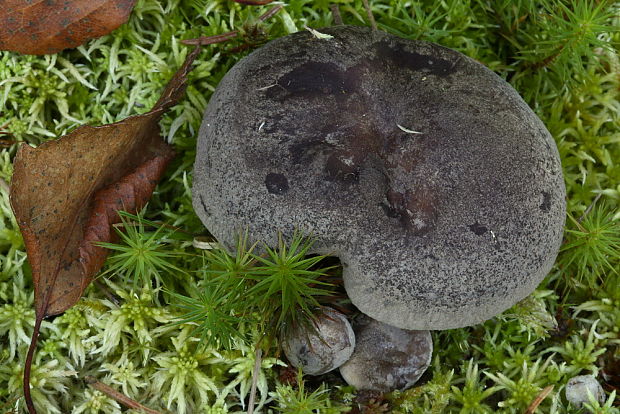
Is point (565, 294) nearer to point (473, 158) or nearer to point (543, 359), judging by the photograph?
point (543, 359)

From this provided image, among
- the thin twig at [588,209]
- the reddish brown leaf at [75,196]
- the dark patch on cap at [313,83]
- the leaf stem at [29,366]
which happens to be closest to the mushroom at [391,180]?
the dark patch on cap at [313,83]

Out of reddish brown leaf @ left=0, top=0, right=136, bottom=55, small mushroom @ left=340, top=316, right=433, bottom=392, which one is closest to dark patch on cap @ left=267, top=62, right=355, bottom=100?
reddish brown leaf @ left=0, top=0, right=136, bottom=55

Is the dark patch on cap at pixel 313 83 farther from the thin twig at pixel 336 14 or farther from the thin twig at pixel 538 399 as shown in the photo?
the thin twig at pixel 538 399

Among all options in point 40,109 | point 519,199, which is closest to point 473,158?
point 519,199

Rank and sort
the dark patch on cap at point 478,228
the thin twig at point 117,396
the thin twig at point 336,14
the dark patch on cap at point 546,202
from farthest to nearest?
the thin twig at point 336,14 < the thin twig at point 117,396 < the dark patch on cap at point 546,202 < the dark patch on cap at point 478,228

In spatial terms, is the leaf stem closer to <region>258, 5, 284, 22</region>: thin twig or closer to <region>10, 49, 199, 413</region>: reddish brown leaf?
<region>10, 49, 199, 413</region>: reddish brown leaf

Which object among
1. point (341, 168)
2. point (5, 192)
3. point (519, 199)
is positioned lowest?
point (5, 192)
